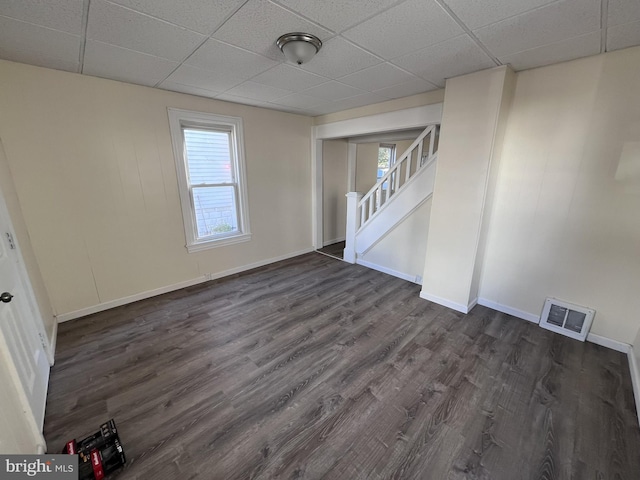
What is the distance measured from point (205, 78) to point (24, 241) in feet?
6.92

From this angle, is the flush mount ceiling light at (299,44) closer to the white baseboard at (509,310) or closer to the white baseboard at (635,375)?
the white baseboard at (509,310)

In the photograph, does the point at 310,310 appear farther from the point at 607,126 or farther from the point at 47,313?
the point at 607,126

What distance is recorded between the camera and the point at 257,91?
113 inches

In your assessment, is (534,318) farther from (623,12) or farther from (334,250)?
(334,250)

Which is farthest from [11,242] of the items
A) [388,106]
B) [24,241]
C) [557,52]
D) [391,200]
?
[557,52]

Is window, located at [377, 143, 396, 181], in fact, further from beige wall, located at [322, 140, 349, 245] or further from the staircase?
the staircase

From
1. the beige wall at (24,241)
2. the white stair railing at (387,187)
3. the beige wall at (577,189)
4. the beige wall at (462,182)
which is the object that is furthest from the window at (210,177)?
the beige wall at (577,189)

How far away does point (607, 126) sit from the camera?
2.02 m

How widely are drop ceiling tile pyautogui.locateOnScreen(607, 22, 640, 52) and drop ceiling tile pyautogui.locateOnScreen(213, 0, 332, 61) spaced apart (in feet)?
5.91

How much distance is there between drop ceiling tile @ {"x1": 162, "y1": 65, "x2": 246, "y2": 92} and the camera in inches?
90.4

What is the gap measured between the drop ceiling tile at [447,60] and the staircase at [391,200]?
716 mm

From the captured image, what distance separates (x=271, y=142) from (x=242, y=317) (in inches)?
101

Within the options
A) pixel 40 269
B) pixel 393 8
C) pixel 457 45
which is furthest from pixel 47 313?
pixel 457 45

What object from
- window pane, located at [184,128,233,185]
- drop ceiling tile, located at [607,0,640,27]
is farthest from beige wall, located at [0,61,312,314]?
drop ceiling tile, located at [607,0,640,27]
